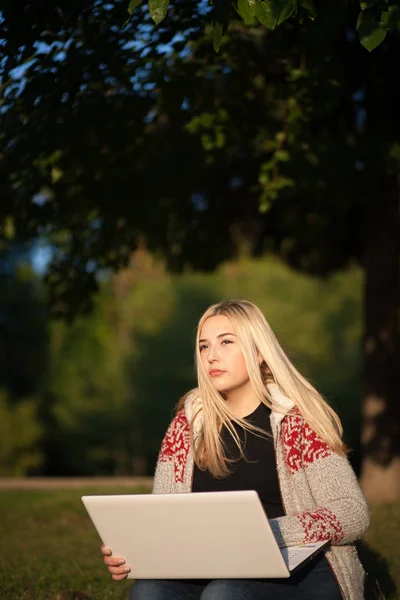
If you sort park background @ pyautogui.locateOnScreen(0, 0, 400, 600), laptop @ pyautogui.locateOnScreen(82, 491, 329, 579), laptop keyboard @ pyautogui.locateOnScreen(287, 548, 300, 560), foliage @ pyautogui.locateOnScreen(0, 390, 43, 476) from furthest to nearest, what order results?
foliage @ pyautogui.locateOnScreen(0, 390, 43, 476) → park background @ pyautogui.locateOnScreen(0, 0, 400, 600) → laptop keyboard @ pyautogui.locateOnScreen(287, 548, 300, 560) → laptop @ pyautogui.locateOnScreen(82, 491, 329, 579)

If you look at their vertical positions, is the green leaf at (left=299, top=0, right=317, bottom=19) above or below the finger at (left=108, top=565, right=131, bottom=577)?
above

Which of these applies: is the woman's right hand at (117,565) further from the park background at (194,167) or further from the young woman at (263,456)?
the park background at (194,167)

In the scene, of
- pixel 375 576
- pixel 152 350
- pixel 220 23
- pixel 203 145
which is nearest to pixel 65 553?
pixel 375 576

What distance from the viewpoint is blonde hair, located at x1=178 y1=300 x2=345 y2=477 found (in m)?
3.99

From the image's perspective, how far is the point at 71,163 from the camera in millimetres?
7234

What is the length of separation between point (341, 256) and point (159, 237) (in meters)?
2.59

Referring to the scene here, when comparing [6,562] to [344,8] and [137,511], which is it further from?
[344,8]

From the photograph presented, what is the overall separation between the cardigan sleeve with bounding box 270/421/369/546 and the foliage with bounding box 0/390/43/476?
20710 millimetres

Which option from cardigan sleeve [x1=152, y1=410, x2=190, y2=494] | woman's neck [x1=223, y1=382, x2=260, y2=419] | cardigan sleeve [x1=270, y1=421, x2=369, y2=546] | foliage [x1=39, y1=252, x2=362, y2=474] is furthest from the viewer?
foliage [x1=39, y1=252, x2=362, y2=474]

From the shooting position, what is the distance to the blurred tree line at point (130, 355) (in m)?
22.7

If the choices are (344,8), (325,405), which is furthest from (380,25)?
(325,405)

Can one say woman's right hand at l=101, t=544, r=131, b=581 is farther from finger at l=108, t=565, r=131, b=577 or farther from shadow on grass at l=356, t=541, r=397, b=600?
shadow on grass at l=356, t=541, r=397, b=600

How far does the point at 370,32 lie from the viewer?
166 inches

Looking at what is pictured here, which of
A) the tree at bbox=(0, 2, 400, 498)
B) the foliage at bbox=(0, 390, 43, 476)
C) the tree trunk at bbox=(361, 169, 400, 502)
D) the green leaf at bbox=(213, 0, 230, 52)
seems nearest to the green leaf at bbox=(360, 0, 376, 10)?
the green leaf at bbox=(213, 0, 230, 52)
